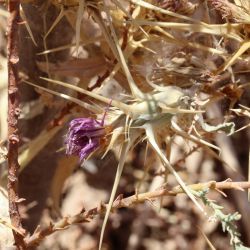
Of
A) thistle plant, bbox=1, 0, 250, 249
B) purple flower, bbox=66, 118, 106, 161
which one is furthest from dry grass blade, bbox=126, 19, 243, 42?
purple flower, bbox=66, 118, 106, 161

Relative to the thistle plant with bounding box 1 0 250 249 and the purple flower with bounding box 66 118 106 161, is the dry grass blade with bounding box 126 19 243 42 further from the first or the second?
the purple flower with bounding box 66 118 106 161

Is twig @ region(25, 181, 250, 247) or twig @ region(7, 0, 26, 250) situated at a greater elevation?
twig @ region(7, 0, 26, 250)

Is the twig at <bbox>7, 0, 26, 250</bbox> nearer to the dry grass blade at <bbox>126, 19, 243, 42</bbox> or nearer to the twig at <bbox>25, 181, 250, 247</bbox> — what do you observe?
the twig at <bbox>25, 181, 250, 247</bbox>

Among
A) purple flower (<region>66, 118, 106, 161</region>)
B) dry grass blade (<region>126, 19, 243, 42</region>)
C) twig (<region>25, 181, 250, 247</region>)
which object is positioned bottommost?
twig (<region>25, 181, 250, 247</region>)

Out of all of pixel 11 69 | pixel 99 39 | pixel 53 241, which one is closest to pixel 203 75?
pixel 99 39

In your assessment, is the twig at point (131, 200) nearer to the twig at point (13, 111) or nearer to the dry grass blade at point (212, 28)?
the twig at point (13, 111)

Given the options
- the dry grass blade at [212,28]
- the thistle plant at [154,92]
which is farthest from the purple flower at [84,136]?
the dry grass blade at [212,28]

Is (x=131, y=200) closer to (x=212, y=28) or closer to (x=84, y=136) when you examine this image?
(x=84, y=136)
